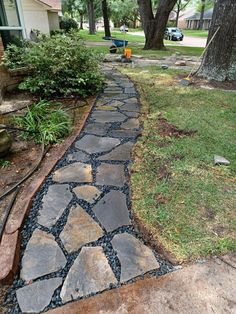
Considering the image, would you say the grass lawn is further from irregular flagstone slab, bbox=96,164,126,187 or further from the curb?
the curb

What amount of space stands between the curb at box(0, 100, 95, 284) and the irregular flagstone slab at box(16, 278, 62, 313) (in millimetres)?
128

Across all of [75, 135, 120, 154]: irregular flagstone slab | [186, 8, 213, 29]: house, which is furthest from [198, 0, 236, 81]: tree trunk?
→ [186, 8, 213, 29]: house

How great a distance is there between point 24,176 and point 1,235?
0.73 metres

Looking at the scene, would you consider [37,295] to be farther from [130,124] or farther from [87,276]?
[130,124]

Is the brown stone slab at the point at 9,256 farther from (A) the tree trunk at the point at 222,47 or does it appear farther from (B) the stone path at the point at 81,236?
(A) the tree trunk at the point at 222,47

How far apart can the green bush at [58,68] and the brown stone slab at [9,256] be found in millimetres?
3019

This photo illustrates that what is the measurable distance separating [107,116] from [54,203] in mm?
1958

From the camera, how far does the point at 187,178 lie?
92.1 inches

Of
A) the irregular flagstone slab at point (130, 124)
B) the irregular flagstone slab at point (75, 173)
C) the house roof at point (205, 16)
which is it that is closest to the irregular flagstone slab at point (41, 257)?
the irregular flagstone slab at point (75, 173)

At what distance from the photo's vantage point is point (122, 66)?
7.25 meters

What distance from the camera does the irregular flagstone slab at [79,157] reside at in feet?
8.65

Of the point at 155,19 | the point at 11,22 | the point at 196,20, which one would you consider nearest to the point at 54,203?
the point at 11,22

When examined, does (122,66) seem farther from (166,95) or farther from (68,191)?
(68,191)

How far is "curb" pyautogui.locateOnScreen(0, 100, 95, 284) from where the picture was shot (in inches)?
59.4
